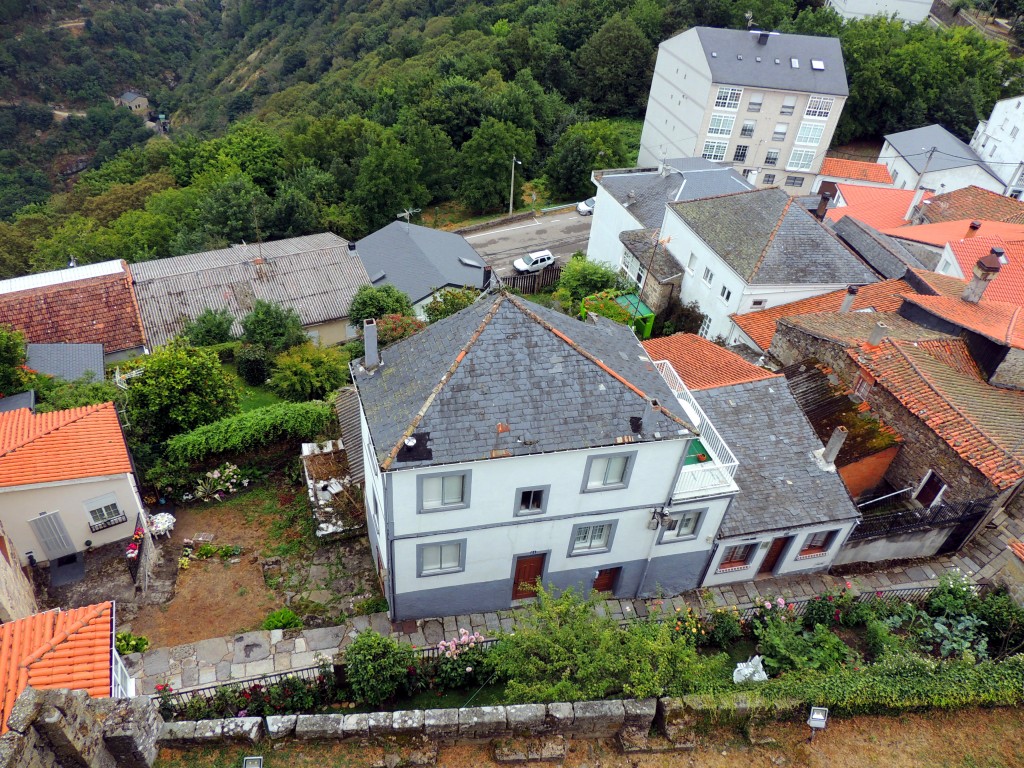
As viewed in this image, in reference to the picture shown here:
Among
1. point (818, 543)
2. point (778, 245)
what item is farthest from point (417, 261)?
point (818, 543)

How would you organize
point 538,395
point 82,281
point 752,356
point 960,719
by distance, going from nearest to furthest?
point 960,719 < point 538,395 < point 752,356 < point 82,281

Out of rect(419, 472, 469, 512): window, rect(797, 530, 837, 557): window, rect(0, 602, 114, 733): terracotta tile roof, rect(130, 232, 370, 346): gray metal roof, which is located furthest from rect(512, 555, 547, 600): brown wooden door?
rect(130, 232, 370, 346): gray metal roof

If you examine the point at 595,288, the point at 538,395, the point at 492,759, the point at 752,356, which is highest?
the point at 538,395

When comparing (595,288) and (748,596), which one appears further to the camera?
Result: (595,288)

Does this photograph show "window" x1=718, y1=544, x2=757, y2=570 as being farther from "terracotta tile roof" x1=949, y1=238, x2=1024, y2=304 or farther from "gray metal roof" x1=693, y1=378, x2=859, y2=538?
"terracotta tile roof" x1=949, y1=238, x2=1024, y2=304

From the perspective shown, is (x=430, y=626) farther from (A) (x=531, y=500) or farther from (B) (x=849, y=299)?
(B) (x=849, y=299)

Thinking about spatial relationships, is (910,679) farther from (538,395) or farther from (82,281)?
(82,281)

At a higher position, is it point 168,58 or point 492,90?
point 492,90

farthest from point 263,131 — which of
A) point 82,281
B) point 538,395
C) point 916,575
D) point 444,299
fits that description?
point 916,575

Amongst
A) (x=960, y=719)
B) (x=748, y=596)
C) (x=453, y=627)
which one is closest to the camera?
(x=960, y=719)
